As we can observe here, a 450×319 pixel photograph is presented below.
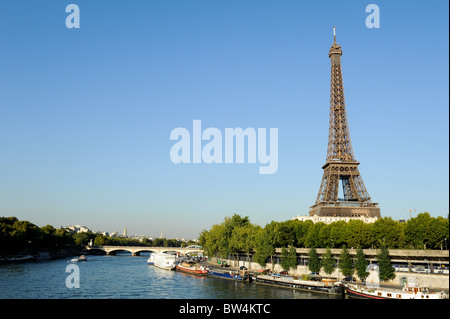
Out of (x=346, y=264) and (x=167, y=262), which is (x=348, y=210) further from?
(x=167, y=262)

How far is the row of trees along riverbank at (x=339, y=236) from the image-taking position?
5891 centimetres

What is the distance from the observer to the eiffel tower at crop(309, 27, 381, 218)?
95.0 m

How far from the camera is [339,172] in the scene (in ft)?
325

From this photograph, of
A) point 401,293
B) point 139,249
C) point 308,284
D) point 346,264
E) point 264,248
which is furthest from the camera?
point 139,249

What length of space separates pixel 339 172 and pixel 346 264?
45.8 m

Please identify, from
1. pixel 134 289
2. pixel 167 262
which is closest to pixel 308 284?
pixel 134 289

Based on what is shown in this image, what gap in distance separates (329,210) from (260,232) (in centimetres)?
2785

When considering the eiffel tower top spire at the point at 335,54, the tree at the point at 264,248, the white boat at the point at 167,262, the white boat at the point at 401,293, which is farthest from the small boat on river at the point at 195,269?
the eiffel tower top spire at the point at 335,54

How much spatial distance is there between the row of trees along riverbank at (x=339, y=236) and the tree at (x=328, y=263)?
9.35ft

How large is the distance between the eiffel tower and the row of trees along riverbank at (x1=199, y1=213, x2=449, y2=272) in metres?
21.0

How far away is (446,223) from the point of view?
190 feet

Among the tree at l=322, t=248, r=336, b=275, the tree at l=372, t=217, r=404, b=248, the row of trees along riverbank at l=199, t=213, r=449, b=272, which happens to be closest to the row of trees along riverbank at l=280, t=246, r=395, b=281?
the tree at l=322, t=248, r=336, b=275

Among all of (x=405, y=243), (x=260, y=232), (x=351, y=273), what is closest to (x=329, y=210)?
(x=260, y=232)

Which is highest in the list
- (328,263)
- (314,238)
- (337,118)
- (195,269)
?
(337,118)
